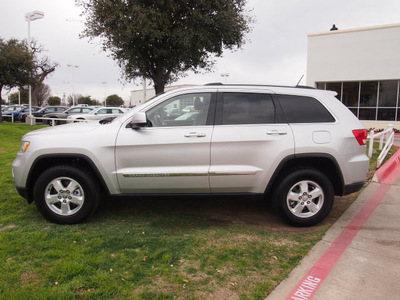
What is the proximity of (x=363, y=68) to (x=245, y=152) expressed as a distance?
20.0 metres

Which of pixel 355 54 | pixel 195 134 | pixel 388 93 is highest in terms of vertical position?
pixel 355 54

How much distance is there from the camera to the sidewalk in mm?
2863

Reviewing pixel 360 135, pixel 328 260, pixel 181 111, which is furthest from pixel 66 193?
pixel 360 135

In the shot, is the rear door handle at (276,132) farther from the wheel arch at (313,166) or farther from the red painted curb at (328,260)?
the red painted curb at (328,260)

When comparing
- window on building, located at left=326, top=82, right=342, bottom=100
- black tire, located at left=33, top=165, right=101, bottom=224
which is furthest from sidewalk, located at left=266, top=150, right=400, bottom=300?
window on building, located at left=326, top=82, right=342, bottom=100

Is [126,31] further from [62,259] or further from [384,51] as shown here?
[384,51]

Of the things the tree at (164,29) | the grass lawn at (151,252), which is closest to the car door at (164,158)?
the grass lawn at (151,252)

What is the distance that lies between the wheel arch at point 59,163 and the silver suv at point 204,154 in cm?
1

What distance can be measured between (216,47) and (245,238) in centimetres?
1118

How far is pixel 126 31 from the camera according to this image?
11.6 metres

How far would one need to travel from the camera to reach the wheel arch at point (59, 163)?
4.15m

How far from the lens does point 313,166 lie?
4.46 meters

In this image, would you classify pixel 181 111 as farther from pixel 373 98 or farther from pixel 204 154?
pixel 373 98

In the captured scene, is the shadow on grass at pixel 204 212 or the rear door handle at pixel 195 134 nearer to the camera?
the rear door handle at pixel 195 134
